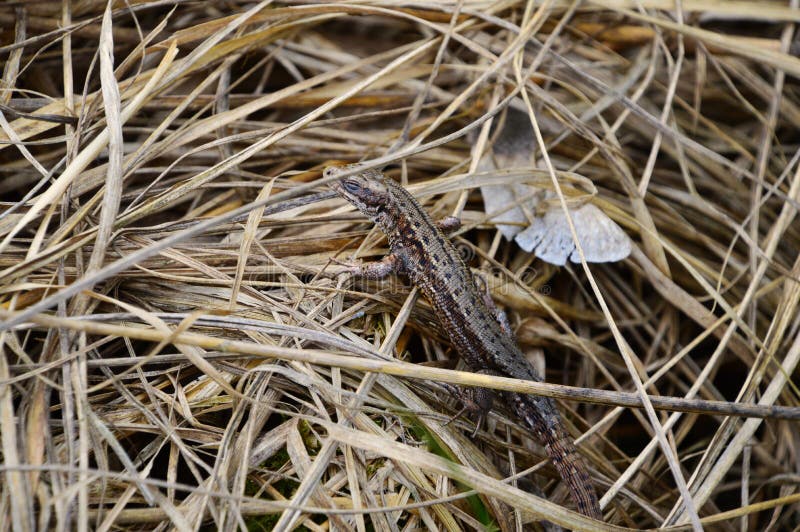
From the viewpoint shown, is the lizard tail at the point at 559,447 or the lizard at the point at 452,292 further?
the lizard at the point at 452,292

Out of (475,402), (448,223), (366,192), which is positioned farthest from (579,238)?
(366,192)

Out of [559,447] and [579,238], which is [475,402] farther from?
[579,238]

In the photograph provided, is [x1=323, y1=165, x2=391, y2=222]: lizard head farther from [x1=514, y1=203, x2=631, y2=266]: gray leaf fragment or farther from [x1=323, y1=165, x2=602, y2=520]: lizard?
[x1=514, y1=203, x2=631, y2=266]: gray leaf fragment

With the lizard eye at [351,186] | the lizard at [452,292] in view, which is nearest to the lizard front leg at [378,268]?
the lizard at [452,292]

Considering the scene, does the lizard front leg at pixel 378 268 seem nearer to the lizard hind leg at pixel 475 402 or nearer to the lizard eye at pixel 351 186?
the lizard eye at pixel 351 186

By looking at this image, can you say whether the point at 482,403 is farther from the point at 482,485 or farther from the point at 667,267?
the point at 667,267

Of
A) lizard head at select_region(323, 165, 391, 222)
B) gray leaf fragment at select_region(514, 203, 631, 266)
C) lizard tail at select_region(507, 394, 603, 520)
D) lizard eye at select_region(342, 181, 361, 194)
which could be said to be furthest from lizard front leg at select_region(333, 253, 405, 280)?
lizard tail at select_region(507, 394, 603, 520)
